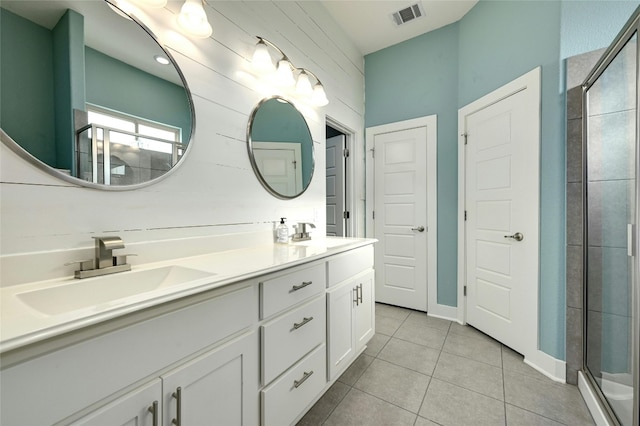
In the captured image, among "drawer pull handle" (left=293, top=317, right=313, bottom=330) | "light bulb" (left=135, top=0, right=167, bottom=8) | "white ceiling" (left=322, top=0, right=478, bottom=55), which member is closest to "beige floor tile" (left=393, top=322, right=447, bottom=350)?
"drawer pull handle" (left=293, top=317, right=313, bottom=330)

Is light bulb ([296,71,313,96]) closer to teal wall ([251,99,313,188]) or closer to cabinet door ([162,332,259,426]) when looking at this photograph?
teal wall ([251,99,313,188])

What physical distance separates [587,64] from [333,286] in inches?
Answer: 85.0

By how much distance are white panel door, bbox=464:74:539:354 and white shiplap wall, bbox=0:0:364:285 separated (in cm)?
145

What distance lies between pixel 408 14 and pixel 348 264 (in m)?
2.55

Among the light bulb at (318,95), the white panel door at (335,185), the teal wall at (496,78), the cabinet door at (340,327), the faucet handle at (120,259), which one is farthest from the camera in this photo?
the white panel door at (335,185)

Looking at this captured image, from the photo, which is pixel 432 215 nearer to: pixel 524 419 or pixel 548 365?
pixel 548 365

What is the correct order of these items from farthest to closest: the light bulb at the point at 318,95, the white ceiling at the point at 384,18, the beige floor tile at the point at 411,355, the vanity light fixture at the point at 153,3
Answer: the white ceiling at the point at 384,18, the light bulb at the point at 318,95, the beige floor tile at the point at 411,355, the vanity light fixture at the point at 153,3

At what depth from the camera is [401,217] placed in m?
3.01

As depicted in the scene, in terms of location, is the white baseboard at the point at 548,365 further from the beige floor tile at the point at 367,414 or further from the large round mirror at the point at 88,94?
the large round mirror at the point at 88,94

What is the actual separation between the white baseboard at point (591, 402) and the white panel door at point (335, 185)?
86.1 inches

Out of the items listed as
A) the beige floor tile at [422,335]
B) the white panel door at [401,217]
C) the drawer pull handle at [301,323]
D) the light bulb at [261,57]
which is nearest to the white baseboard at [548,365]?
the beige floor tile at [422,335]

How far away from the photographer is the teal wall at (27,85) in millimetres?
857

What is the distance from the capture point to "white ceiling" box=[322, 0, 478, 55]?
2443 mm

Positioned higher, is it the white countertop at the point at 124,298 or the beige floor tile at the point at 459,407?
the white countertop at the point at 124,298
